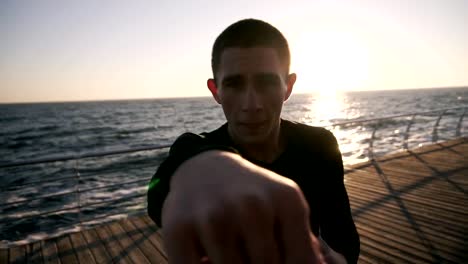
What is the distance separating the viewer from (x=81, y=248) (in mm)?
4008

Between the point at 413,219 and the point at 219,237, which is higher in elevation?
the point at 219,237

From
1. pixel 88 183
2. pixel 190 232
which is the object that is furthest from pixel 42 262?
pixel 88 183

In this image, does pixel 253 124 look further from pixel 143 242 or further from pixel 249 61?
pixel 143 242

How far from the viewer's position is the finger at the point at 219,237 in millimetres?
345

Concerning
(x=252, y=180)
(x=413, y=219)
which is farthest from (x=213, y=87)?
(x=413, y=219)

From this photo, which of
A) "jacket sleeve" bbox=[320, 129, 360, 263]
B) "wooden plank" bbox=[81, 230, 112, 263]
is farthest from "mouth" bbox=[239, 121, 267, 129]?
"wooden plank" bbox=[81, 230, 112, 263]

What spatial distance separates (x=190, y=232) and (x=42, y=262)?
14.0 feet

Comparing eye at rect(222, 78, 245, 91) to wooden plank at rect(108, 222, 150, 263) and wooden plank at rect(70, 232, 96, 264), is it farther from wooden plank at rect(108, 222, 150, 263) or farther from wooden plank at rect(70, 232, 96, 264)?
wooden plank at rect(70, 232, 96, 264)

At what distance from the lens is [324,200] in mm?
1333

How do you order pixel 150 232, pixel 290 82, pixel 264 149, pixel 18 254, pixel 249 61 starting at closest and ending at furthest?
pixel 249 61
pixel 264 149
pixel 290 82
pixel 18 254
pixel 150 232

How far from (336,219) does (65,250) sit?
3909 mm

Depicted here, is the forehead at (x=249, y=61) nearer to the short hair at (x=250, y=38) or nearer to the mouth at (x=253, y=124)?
the short hair at (x=250, y=38)

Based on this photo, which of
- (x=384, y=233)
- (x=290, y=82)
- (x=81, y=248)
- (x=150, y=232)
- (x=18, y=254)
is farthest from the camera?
(x=150, y=232)

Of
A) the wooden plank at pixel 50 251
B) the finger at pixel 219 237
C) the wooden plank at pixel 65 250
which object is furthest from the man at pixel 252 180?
the wooden plank at pixel 50 251
